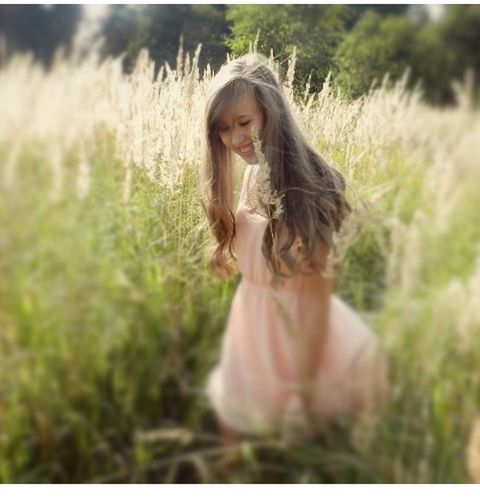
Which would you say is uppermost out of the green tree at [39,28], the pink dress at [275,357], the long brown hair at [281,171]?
the green tree at [39,28]

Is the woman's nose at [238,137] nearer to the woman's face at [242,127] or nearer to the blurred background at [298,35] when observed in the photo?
the woman's face at [242,127]

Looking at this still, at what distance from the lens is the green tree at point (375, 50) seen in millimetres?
1535

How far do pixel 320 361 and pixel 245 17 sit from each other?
68cm

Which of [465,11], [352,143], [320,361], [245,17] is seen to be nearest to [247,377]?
[320,361]

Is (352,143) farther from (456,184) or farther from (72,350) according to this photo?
(72,350)

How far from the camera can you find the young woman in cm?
148

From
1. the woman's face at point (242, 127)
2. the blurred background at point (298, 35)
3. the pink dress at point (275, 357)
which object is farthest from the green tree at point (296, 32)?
the pink dress at point (275, 357)

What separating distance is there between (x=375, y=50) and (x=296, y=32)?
0.54ft

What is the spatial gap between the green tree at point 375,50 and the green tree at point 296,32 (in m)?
0.03

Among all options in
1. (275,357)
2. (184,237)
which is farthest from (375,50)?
(275,357)

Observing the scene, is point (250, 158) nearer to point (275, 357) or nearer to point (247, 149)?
point (247, 149)

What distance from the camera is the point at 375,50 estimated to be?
5.08ft

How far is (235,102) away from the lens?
1.47 m

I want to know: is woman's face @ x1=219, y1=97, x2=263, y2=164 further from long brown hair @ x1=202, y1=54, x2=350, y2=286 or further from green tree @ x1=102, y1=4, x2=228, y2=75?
green tree @ x1=102, y1=4, x2=228, y2=75
